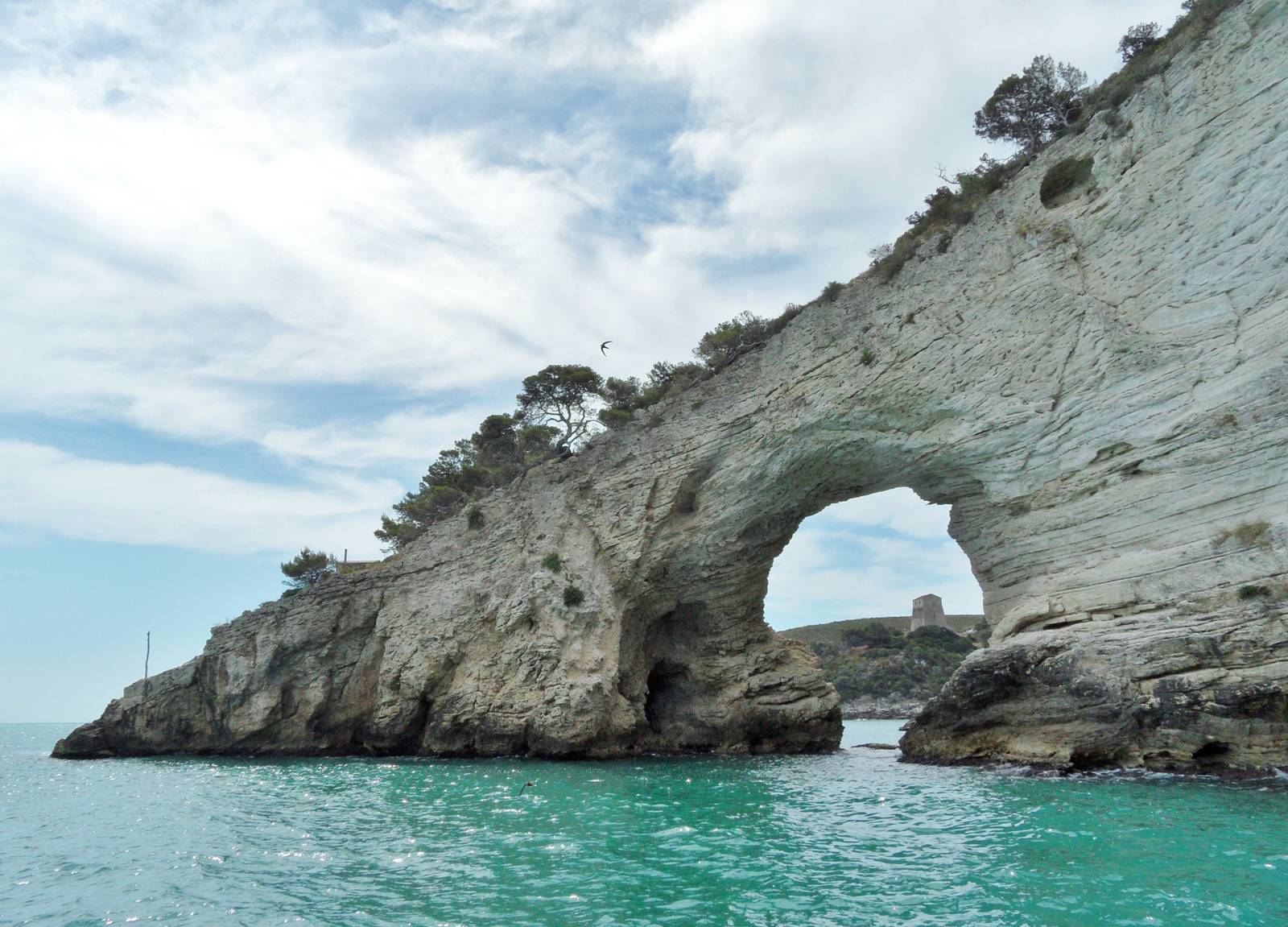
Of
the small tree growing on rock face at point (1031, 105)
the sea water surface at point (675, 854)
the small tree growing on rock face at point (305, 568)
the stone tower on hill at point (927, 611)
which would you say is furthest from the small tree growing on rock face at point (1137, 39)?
the stone tower on hill at point (927, 611)

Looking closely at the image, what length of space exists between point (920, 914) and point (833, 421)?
1649 centimetres

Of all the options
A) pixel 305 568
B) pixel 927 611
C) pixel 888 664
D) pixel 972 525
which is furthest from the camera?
pixel 927 611

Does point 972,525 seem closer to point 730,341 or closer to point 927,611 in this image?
point 730,341

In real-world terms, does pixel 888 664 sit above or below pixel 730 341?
below

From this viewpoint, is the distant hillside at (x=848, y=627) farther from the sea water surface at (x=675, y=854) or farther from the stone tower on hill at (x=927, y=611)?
the sea water surface at (x=675, y=854)

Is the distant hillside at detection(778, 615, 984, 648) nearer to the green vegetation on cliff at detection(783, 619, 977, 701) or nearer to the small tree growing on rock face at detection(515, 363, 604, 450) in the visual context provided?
the green vegetation on cliff at detection(783, 619, 977, 701)

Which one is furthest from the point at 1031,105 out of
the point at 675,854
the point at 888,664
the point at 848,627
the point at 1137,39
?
the point at 848,627

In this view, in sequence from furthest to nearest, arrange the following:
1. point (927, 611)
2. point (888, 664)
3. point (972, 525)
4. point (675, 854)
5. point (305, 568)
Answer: point (927, 611) < point (888, 664) < point (305, 568) < point (972, 525) < point (675, 854)

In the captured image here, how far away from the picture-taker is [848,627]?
2926 inches

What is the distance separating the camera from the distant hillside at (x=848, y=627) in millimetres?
70625

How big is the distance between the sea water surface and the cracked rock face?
8.34ft

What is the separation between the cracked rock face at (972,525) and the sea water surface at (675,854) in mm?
2543

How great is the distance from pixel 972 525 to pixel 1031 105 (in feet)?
45.4

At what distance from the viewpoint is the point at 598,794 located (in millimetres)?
15219
